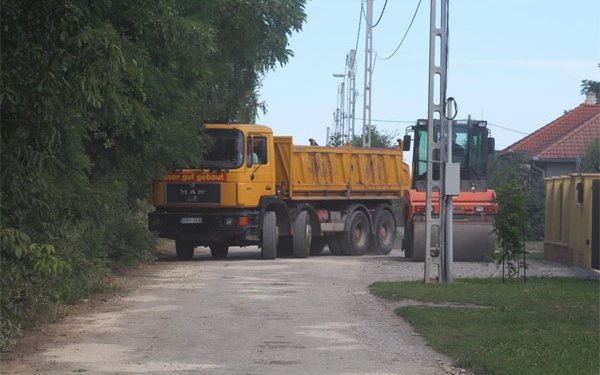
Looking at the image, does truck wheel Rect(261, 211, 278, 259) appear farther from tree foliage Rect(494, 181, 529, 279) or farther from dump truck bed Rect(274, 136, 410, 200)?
tree foliage Rect(494, 181, 529, 279)

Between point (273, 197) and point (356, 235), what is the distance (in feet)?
15.4

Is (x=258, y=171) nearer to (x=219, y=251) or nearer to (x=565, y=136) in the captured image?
(x=219, y=251)

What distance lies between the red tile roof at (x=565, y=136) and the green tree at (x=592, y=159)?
555 centimetres

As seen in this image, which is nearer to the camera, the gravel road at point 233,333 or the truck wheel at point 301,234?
the gravel road at point 233,333

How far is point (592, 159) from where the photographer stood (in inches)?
1890

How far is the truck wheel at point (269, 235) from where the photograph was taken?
27.0 meters

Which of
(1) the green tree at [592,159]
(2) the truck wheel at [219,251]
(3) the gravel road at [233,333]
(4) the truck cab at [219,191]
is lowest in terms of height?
(3) the gravel road at [233,333]

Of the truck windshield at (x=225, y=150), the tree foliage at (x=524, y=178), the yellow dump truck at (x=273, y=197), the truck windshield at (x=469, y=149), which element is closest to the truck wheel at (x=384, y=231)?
the yellow dump truck at (x=273, y=197)

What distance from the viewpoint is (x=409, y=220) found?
27281 millimetres

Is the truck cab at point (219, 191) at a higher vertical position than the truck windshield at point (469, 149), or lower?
lower

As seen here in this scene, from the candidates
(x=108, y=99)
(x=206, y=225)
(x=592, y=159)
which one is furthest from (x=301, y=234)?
(x=592, y=159)

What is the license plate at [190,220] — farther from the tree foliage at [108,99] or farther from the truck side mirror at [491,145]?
the truck side mirror at [491,145]

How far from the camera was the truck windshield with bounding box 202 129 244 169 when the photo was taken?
26.5 metres

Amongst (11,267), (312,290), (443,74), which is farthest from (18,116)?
(443,74)
